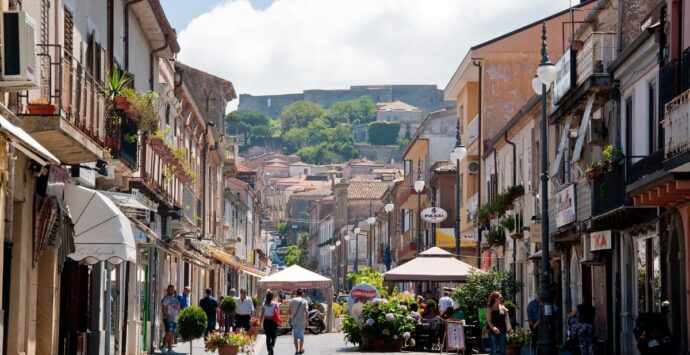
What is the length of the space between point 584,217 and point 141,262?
9.80m

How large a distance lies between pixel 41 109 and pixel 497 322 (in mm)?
11734

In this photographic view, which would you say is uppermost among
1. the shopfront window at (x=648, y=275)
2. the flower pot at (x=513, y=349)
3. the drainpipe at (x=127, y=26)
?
the drainpipe at (x=127, y=26)

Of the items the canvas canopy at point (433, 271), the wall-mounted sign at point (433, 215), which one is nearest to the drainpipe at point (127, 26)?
the canvas canopy at point (433, 271)

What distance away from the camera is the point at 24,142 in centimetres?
1449

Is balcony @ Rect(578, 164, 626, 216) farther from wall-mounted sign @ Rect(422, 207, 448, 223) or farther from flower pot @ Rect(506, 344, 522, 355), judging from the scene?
wall-mounted sign @ Rect(422, 207, 448, 223)

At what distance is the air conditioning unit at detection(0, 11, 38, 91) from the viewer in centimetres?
1523

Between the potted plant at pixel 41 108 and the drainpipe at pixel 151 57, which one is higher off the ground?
the drainpipe at pixel 151 57

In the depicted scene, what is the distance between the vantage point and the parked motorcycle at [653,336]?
801 inches

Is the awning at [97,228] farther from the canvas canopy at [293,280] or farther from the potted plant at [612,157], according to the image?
the canvas canopy at [293,280]

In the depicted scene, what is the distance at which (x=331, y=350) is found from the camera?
34.6m

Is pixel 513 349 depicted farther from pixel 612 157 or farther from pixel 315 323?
pixel 315 323

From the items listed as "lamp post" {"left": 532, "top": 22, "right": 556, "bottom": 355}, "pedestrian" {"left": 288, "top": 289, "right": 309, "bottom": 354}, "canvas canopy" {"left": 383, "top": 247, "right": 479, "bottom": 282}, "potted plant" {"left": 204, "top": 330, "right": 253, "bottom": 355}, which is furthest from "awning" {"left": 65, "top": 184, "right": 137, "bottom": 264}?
"canvas canopy" {"left": 383, "top": 247, "right": 479, "bottom": 282}

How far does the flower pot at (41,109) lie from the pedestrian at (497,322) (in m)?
11.3

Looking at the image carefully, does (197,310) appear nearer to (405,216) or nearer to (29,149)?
(29,149)
